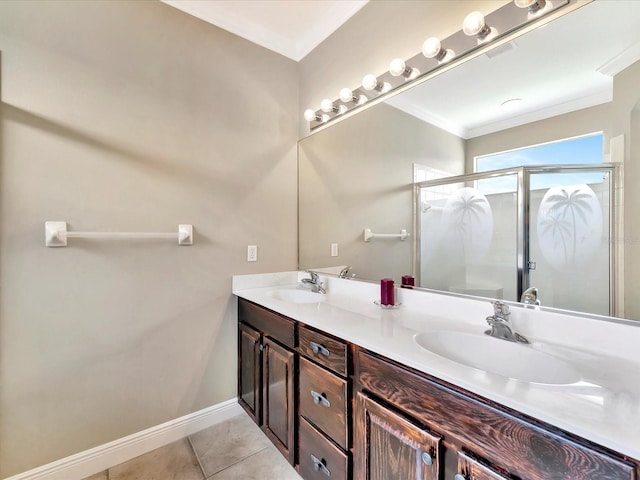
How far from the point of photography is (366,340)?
3.34 feet

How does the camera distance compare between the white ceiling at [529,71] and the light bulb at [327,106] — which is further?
the light bulb at [327,106]

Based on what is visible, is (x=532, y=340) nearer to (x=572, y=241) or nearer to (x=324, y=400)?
(x=572, y=241)

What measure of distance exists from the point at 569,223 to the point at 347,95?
4.40 feet

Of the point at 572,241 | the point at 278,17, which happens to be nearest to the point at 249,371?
the point at 572,241

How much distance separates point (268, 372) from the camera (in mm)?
1579

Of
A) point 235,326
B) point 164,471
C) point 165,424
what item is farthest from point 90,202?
point 164,471

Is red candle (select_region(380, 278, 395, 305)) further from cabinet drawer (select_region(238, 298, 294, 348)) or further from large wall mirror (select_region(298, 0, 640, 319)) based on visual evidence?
Result: cabinet drawer (select_region(238, 298, 294, 348))

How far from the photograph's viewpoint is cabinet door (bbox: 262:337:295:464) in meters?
1.39

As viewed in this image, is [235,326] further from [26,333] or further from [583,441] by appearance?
[583,441]

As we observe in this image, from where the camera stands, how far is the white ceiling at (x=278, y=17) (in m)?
1.79

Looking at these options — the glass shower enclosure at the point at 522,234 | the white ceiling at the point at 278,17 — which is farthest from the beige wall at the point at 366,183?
the white ceiling at the point at 278,17

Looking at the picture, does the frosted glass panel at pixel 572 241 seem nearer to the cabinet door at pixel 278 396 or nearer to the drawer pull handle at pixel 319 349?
the drawer pull handle at pixel 319 349

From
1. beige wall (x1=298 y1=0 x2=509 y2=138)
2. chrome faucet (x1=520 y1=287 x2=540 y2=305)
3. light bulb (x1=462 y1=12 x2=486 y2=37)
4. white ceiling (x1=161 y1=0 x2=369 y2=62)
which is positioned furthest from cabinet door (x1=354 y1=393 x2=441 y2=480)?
white ceiling (x1=161 y1=0 x2=369 y2=62)

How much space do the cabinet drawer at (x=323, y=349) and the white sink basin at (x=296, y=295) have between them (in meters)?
0.53
